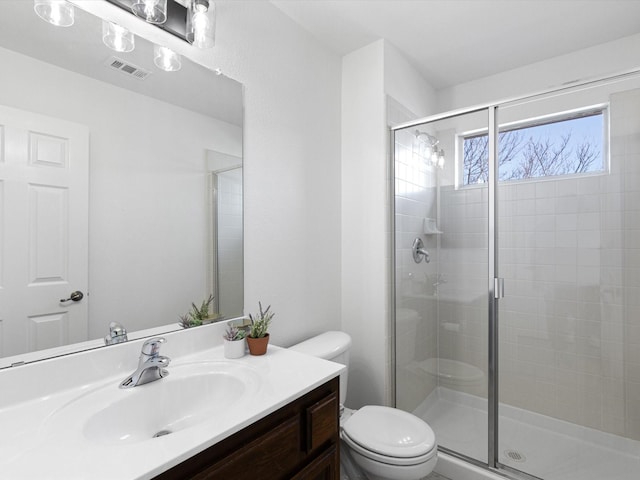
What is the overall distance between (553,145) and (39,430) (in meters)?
2.28

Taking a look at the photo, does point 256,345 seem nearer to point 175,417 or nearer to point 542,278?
point 175,417

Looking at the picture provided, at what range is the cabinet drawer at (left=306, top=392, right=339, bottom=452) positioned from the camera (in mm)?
1013

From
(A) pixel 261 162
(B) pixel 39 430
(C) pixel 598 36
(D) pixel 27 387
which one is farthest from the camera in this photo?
(C) pixel 598 36

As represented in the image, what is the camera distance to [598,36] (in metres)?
2.03

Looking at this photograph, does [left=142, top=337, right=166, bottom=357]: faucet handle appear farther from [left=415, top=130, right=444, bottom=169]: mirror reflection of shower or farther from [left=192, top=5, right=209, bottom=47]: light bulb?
[left=415, top=130, right=444, bottom=169]: mirror reflection of shower

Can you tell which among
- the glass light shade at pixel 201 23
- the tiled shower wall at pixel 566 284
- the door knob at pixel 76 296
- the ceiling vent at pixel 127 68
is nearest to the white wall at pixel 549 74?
the tiled shower wall at pixel 566 284

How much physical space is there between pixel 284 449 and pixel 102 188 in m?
0.98

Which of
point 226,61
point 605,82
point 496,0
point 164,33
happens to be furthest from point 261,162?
point 605,82

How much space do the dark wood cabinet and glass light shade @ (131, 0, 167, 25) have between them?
1332mm

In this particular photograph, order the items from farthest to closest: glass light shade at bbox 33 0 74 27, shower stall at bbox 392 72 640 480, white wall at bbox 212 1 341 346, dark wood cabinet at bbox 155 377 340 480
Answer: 1. shower stall at bbox 392 72 640 480
2. white wall at bbox 212 1 341 346
3. glass light shade at bbox 33 0 74 27
4. dark wood cabinet at bbox 155 377 340 480

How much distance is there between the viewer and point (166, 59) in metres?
1.26

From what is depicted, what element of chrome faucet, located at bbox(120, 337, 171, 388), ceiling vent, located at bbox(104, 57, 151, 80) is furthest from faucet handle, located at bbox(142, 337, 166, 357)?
ceiling vent, located at bbox(104, 57, 151, 80)

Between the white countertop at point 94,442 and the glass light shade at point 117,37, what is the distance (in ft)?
3.43

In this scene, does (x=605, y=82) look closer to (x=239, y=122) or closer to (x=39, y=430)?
(x=239, y=122)
